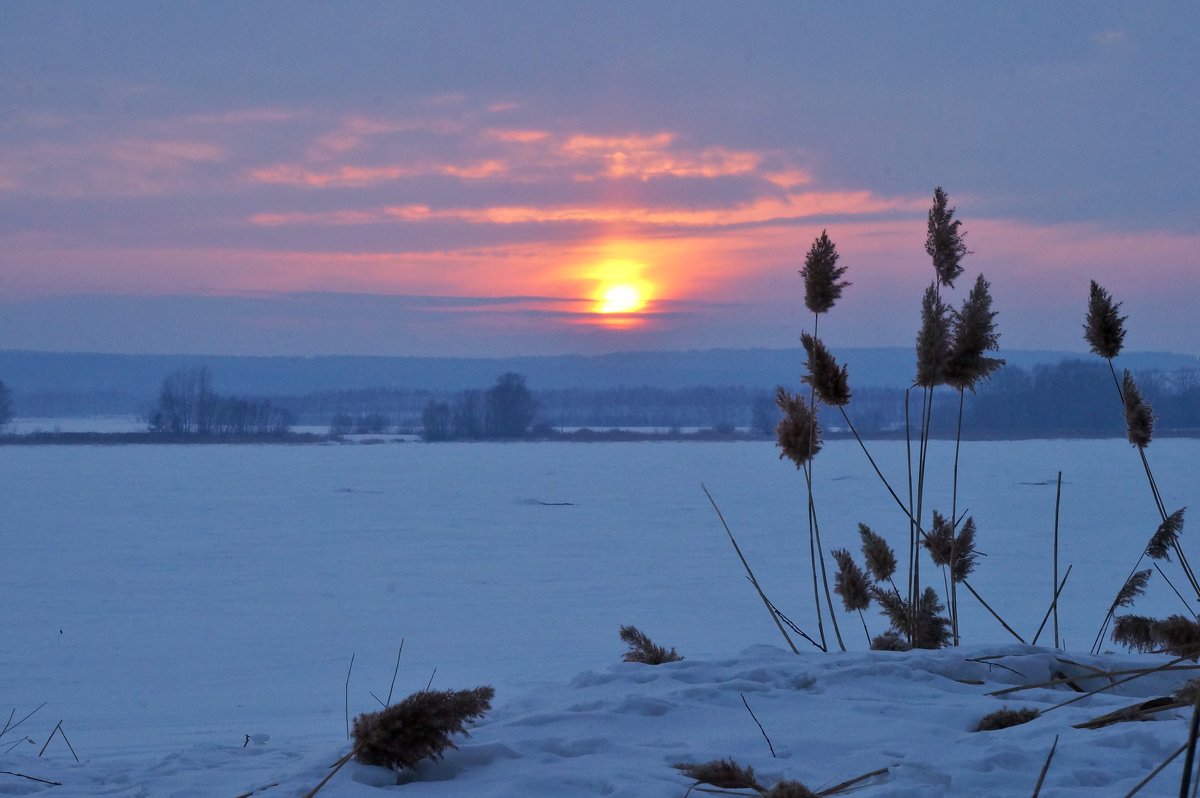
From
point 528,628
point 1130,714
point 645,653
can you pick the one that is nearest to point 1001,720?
point 1130,714

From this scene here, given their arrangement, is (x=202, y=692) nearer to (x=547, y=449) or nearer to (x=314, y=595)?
(x=314, y=595)

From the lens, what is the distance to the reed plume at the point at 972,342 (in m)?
4.38

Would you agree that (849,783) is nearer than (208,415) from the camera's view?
Yes

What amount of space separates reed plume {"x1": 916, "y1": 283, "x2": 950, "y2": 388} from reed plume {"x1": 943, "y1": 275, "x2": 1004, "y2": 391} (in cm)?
2

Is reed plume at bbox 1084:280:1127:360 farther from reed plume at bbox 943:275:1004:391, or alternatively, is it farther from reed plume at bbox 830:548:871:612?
reed plume at bbox 830:548:871:612

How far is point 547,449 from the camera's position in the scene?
47.3m

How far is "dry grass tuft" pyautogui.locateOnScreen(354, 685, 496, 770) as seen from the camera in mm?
2678

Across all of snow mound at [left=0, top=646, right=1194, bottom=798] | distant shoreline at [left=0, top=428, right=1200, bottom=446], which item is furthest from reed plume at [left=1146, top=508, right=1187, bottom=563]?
distant shoreline at [left=0, top=428, right=1200, bottom=446]

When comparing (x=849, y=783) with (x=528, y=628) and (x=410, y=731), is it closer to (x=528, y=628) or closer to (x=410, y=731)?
(x=410, y=731)

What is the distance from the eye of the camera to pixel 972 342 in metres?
4.39

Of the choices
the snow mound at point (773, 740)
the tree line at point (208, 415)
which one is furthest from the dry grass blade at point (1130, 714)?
the tree line at point (208, 415)

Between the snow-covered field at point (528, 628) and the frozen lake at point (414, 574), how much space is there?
0.07 metres

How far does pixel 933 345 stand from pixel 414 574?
1083cm

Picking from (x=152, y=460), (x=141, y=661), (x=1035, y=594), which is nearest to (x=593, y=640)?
(x=141, y=661)
